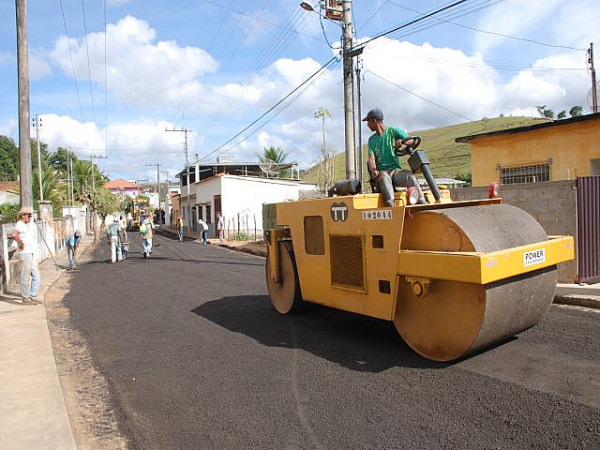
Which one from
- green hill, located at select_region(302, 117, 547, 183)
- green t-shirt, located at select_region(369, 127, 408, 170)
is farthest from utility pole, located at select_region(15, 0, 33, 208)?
green hill, located at select_region(302, 117, 547, 183)

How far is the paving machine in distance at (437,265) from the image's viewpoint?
4.25 metres

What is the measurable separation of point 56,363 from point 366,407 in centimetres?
357

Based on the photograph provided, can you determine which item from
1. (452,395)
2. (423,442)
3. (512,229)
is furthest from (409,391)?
(512,229)

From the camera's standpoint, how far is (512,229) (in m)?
4.59

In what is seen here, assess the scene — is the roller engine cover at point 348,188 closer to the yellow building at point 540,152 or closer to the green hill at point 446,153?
the yellow building at point 540,152

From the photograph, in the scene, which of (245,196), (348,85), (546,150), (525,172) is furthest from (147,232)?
(245,196)

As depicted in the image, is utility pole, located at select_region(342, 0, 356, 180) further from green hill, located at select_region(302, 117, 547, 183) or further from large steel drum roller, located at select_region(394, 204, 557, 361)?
green hill, located at select_region(302, 117, 547, 183)

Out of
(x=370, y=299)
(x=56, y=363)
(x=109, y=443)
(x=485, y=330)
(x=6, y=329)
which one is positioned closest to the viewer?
(x=109, y=443)

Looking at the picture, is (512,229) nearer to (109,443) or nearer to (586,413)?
(586,413)

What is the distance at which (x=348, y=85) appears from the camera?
12.8m

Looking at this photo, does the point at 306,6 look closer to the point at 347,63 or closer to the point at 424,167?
the point at 347,63

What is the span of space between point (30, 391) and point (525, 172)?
12.7 metres

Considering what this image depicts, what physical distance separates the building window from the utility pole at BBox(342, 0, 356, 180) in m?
4.51

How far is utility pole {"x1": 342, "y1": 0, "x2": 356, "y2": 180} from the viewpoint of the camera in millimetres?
12406
